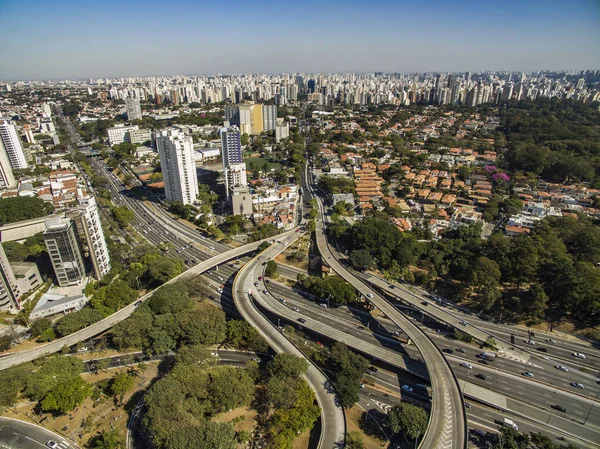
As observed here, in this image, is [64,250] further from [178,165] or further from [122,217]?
[178,165]

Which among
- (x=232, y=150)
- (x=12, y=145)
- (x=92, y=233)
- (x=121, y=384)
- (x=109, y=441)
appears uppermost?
(x=232, y=150)

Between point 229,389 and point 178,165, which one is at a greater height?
point 178,165

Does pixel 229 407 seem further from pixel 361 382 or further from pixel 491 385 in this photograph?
pixel 491 385

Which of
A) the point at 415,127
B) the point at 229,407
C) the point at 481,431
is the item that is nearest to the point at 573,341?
the point at 481,431

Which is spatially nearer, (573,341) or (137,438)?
(137,438)

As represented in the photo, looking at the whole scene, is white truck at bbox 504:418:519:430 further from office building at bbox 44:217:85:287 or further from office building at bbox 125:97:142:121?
office building at bbox 125:97:142:121

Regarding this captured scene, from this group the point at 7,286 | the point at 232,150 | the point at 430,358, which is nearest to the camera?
the point at 430,358

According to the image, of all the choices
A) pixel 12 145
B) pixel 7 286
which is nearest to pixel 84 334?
pixel 7 286

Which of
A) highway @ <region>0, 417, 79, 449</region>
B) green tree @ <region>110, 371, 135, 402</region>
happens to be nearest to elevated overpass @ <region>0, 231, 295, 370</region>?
highway @ <region>0, 417, 79, 449</region>
